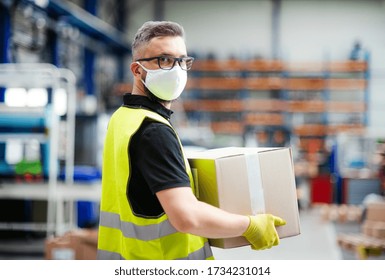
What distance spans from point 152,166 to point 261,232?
332 mm

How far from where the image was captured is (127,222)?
140 centimetres

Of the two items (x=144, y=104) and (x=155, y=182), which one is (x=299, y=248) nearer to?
(x=144, y=104)

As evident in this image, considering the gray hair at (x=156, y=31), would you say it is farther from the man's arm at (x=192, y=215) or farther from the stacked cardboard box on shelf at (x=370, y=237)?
the stacked cardboard box on shelf at (x=370, y=237)

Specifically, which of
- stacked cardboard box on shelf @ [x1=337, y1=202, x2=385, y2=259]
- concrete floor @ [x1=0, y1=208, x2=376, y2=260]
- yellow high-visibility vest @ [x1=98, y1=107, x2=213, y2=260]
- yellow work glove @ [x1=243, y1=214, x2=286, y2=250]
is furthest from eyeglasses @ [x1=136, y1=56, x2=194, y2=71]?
stacked cardboard box on shelf @ [x1=337, y1=202, x2=385, y2=259]

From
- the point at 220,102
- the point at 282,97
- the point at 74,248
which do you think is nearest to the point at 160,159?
the point at 74,248

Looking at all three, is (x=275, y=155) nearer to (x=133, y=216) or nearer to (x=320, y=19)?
(x=133, y=216)

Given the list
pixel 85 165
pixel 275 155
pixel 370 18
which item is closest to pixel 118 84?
pixel 370 18

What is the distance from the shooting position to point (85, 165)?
598cm

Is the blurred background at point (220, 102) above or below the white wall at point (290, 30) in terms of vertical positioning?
below

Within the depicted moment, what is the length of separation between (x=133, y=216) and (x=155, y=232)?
7 centimetres

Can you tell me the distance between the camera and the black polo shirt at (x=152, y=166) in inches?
50.2

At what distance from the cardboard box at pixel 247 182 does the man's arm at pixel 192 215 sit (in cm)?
11

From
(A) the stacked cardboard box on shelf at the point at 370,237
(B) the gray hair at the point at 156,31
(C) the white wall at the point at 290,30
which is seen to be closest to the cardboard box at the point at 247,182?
(B) the gray hair at the point at 156,31

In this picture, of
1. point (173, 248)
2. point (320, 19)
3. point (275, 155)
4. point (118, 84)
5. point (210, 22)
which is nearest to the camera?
point (173, 248)
